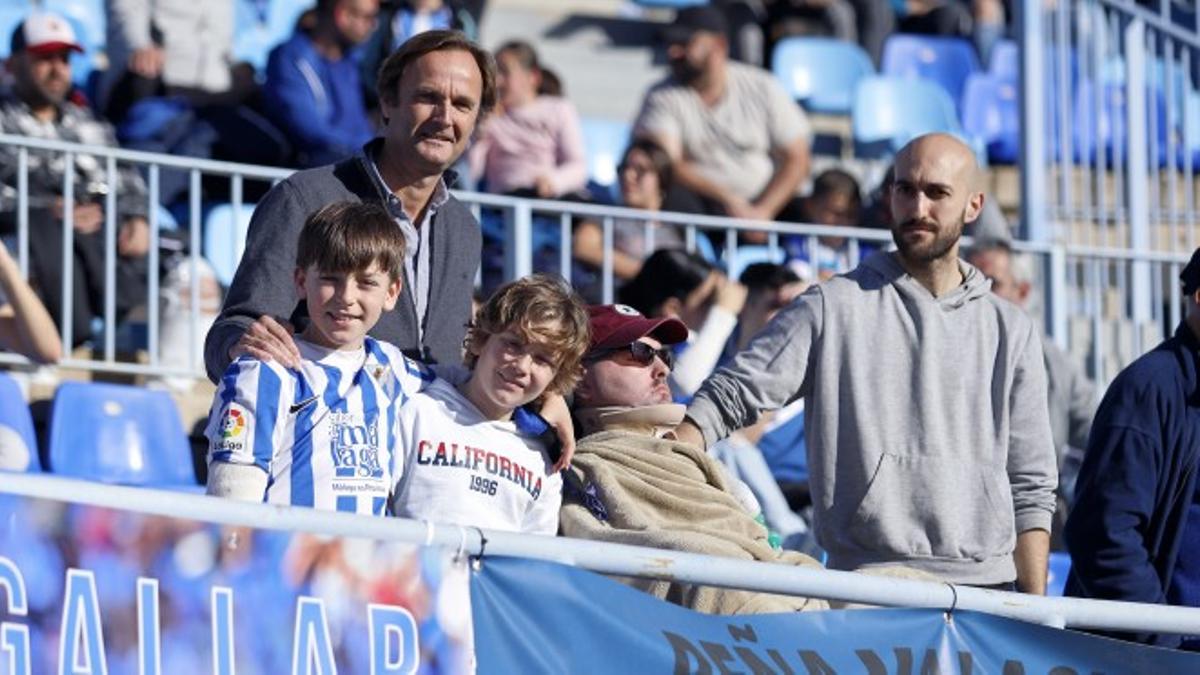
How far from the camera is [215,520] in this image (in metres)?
3.80

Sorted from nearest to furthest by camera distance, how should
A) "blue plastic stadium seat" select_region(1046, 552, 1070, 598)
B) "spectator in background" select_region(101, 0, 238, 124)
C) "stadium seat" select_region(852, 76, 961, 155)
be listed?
"blue plastic stadium seat" select_region(1046, 552, 1070, 598) < "spectator in background" select_region(101, 0, 238, 124) < "stadium seat" select_region(852, 76, 961, 155)

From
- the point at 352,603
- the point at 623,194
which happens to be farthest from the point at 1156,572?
the point at 623,194

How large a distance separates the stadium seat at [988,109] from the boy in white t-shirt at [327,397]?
9.82m

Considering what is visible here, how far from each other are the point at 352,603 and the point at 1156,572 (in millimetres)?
2465

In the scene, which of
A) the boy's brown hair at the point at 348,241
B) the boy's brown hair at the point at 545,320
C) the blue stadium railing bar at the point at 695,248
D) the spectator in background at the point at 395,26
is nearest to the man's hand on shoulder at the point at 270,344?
the boy's brown hair at the point at 348,241

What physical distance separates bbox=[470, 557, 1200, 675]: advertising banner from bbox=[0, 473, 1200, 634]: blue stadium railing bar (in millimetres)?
31

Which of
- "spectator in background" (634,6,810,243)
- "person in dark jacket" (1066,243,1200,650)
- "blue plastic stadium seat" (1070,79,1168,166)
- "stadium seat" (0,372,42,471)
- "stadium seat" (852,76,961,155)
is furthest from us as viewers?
"stadium seat" (852,76,961,155)

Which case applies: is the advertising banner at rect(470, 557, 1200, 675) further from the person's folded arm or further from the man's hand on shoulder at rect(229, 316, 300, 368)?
the person's folded arm

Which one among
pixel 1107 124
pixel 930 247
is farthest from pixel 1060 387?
pixel 1107 124

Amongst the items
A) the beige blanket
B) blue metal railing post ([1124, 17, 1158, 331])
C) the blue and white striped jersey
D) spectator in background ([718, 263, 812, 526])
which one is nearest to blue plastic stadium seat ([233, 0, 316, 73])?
blue metal railing post ([1124, 17, 1158, 331])

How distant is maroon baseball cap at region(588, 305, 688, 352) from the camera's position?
5.32 metres

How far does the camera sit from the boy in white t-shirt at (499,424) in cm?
481

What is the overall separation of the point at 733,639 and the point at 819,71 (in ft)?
33.7

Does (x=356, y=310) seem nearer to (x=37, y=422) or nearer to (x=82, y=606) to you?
(x=82, y=606)
